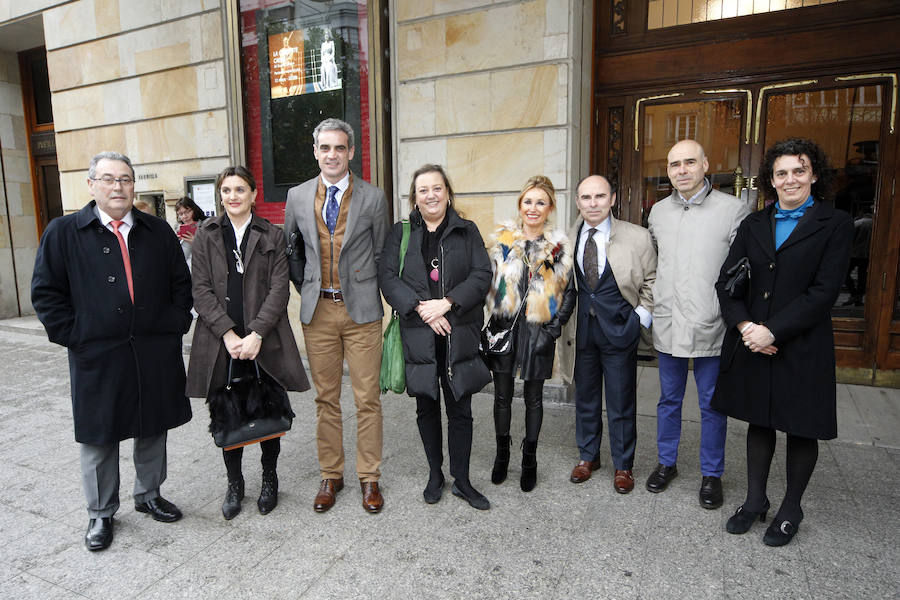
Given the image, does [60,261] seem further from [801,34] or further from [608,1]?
[801,34]

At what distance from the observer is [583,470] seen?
3.78 m

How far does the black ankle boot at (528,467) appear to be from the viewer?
362cm

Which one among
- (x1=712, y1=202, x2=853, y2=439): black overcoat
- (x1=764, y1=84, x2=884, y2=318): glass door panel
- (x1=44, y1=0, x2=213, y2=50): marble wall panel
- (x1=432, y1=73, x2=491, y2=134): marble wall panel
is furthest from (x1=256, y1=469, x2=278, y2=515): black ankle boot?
(x1=44, y1=0, x2=213, y2=50): marble wall panel

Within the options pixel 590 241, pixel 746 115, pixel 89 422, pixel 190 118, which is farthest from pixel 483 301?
pixel 190 118

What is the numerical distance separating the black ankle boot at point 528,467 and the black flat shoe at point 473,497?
12.1 inches

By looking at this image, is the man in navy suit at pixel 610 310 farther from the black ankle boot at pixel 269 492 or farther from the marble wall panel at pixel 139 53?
the marble wall panel at pixel 139 53

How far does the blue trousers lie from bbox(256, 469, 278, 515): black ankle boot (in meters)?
2.43

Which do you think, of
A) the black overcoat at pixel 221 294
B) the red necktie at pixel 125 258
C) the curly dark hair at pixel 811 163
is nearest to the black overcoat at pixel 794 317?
the curly dark hair at pixel 811 163

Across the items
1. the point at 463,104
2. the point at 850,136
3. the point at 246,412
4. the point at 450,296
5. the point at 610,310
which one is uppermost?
the point at 463,104

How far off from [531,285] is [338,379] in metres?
1.33

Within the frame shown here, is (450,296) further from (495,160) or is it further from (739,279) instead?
(495,160)

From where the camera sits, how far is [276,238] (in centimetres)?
334

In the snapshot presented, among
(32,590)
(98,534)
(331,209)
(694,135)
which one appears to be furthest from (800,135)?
(32,590)

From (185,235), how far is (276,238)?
3.88m
